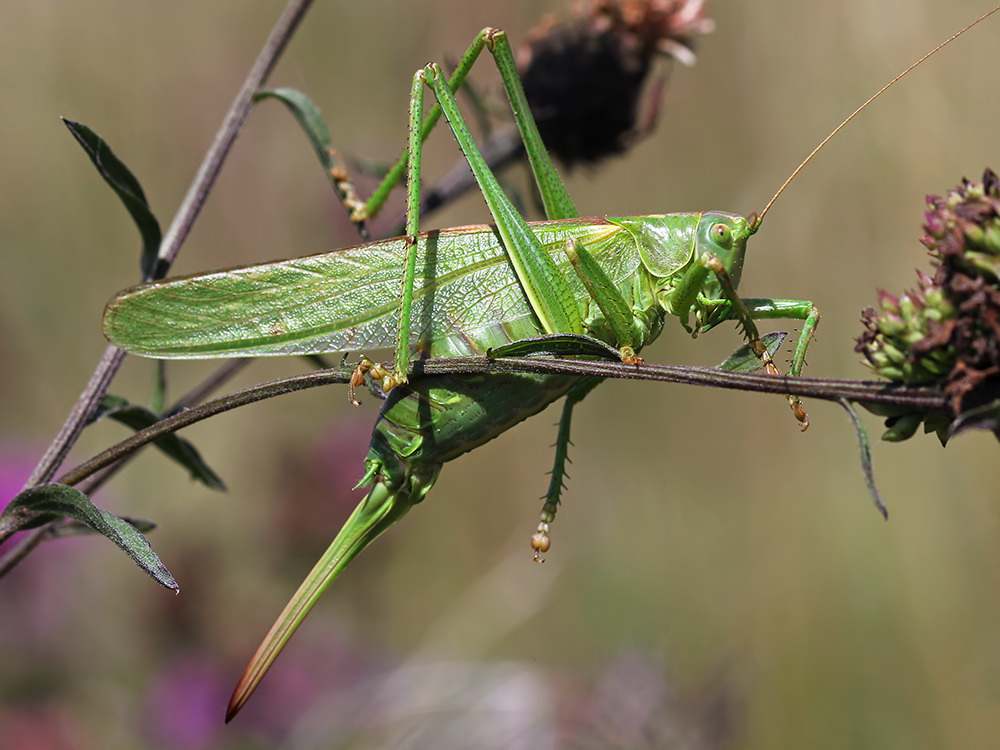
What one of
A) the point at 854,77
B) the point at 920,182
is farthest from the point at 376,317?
the point at 854,77

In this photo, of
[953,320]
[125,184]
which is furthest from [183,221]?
[953,320]

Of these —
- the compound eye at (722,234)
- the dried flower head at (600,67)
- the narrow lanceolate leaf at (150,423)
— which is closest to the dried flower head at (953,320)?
the compound eye at (722,234)

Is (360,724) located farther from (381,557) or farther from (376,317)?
(376,317)

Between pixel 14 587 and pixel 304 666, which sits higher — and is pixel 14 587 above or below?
above

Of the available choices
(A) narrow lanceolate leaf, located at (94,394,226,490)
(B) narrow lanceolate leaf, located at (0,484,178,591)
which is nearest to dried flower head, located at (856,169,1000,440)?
(B) narrow lanceolate leaf, located at (0,484,178,591)

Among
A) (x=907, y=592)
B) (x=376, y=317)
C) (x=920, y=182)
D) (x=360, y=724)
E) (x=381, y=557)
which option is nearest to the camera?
(x=376, y=317)

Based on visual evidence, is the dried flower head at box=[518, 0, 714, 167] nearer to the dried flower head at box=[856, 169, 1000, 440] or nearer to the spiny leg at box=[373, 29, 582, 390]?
the spiny leg at box=[373, 29, 582, 390]
